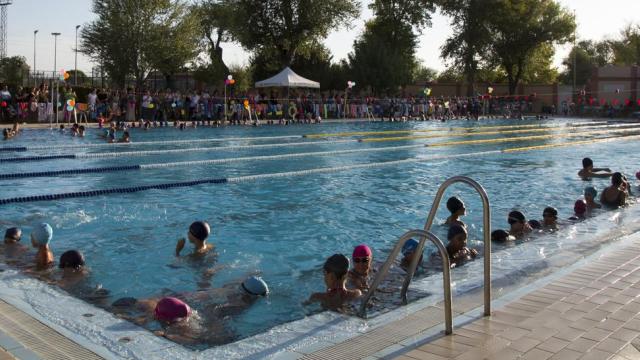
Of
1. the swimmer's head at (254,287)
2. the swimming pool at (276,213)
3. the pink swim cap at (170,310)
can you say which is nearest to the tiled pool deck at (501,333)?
the swimming pool at (276,213)

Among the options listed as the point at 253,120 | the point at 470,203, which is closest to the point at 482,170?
the point at 470,203

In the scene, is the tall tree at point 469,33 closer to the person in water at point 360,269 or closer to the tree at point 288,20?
the tree at point 288,20

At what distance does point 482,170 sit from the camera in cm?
1418

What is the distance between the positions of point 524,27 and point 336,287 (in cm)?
4873

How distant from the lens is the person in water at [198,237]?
6.63m

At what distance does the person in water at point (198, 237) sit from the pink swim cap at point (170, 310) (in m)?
1.94

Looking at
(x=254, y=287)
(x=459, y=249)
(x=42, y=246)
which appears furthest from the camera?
(x=459, y=249)

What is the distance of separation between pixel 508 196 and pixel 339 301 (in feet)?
21.6

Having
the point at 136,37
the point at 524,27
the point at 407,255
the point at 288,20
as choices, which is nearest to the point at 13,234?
the point at 407,255

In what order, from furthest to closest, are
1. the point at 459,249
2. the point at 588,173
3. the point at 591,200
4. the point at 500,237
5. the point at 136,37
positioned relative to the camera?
the point at 136,37, the point at 588,173, the point at 591,200, the point at 500,237, the point at 459,249

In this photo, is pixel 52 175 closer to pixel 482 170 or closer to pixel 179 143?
pixel 179 143

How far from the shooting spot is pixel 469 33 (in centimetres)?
5059

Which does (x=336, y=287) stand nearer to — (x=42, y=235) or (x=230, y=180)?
(x=42, y=235)

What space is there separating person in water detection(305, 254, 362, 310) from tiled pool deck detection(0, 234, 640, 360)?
897mm
